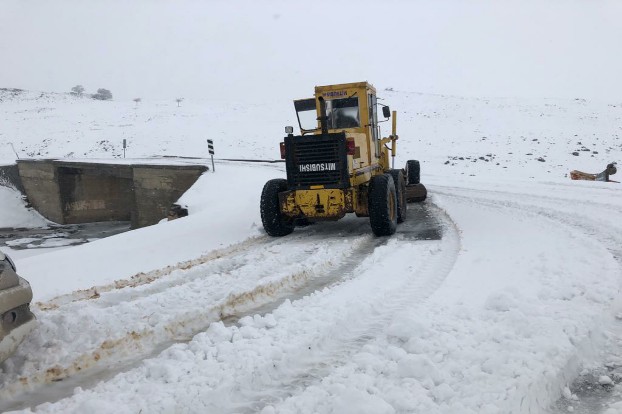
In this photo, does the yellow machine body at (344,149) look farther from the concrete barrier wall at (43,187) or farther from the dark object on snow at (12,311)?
the concrete barrier wall at (43,187)

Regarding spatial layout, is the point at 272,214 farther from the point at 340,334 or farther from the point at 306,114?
the point at 340,334

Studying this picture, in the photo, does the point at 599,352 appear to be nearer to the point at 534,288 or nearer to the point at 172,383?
the point at 534,288

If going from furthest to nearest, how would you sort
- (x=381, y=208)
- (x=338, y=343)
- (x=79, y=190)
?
(x=79, y=190) < (x=381, y=208) < (x=338, y=343)

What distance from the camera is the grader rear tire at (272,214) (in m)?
8.64

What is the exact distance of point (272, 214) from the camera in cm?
863

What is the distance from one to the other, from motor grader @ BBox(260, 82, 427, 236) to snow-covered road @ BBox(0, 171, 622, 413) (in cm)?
160

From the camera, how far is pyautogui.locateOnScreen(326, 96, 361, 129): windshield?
9172mm

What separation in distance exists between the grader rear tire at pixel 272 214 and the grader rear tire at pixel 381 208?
5.60 ft

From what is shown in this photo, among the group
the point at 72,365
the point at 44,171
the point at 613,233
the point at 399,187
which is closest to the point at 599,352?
the point at 72,365

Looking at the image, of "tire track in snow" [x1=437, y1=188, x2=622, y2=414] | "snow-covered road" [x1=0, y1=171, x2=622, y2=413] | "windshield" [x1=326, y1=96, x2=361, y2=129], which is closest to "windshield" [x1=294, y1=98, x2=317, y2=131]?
"windshield" [x1=326, y1=96, x2=361, y2=129]

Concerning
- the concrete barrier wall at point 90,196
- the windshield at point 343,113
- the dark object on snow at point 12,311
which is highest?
the windshield at point 343,113

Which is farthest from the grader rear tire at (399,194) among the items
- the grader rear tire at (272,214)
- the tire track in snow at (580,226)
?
the tire track in snow at (580,226)

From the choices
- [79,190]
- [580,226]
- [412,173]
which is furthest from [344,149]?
[79,190]

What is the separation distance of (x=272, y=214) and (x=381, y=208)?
79.6 inches
